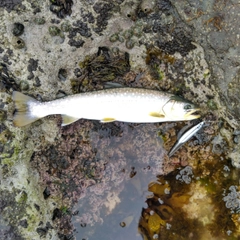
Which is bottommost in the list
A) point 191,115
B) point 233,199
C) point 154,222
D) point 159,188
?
point 154,222

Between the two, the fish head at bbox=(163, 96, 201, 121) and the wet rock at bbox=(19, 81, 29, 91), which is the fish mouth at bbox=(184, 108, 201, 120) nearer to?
the fish head at bbox=(163, 96, 201, 121)

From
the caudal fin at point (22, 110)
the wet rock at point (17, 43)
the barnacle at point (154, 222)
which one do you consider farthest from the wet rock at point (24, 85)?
the barnacle at point (154, 222)

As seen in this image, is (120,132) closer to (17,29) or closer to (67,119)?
(67,119)

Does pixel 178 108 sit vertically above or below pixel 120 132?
above

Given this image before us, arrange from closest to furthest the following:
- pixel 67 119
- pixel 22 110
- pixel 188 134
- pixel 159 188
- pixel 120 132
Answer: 1. pixel 22 110
2. pixel 67 119
3. pixel 188 134
4. pixel 120 132
5. pixel 159 188

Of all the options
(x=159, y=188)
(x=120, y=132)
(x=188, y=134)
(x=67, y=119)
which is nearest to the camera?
(x=67, y=119)

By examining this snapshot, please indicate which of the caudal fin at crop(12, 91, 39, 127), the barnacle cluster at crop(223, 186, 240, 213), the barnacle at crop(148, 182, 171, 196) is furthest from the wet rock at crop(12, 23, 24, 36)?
the barnacle cluster at crop(223, 186, 240, 213)

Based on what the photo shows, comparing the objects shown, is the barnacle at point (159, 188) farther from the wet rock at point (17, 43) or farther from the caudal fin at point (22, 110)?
the wet rock at point (17, 43)

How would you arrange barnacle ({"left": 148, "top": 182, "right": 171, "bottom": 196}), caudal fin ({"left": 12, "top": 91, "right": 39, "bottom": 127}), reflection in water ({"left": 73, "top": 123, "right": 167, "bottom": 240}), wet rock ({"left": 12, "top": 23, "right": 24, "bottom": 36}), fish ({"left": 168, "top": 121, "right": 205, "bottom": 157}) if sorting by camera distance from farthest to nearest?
barnacle ({"left": 148, "top": 182, "right": 171, "bottom": 196}), reflection in water ({"left": 73, "top": 123, "right": 167, "bottom": 240}), fish ({"left": 168, "top": 121, "right": 205, "bottom": 157}), wet rock ({"left": 12, "top": 23, "right": 24, "bottom": 36}), caudal fin ({"left": 12, "top": 91, "right": 39, "bottom": 127})

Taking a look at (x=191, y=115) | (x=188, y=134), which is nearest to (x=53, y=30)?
(x=191, y=115)
